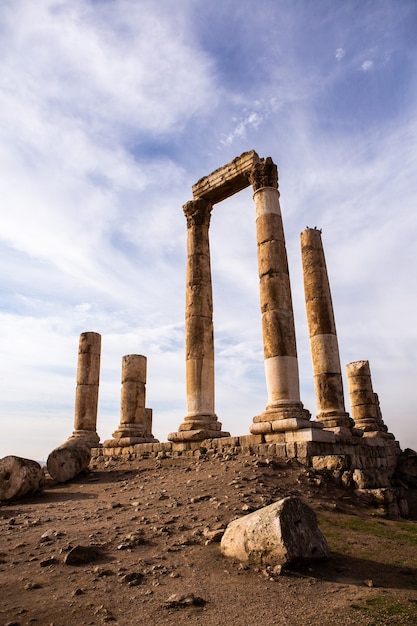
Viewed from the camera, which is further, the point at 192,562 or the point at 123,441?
the point at 123,441

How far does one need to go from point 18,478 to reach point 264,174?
1200 centimetres

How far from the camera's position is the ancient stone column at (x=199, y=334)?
14633 millimetres

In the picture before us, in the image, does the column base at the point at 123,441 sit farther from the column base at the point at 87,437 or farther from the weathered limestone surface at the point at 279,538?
the weathered limestone surface at the point at 279,538

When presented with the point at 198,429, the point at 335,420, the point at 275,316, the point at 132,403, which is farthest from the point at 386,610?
the point at 132,403

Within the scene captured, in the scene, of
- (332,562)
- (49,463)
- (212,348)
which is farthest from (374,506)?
(49,463)

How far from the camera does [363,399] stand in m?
20.5

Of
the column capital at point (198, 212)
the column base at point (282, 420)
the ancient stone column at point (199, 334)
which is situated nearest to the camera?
the column base at point (282, 420)

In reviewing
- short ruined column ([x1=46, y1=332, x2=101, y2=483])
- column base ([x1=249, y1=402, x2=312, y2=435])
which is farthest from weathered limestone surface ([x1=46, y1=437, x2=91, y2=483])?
short ruined column ([x1=46, y1=332, x2=101, y2=483])

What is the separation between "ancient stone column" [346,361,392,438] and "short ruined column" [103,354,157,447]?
9267 mm

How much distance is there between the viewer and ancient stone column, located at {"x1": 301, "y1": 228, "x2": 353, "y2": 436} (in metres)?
14.9

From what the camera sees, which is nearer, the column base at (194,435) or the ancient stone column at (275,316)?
the ancient stone column at (275,316)

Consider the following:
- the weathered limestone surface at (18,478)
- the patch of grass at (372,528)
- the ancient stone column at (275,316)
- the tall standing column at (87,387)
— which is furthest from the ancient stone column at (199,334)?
the tall standing column at (87,387)

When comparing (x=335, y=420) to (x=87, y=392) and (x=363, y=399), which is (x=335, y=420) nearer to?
(x=363, y=399)

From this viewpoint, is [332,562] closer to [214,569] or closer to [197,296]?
[214,569]
